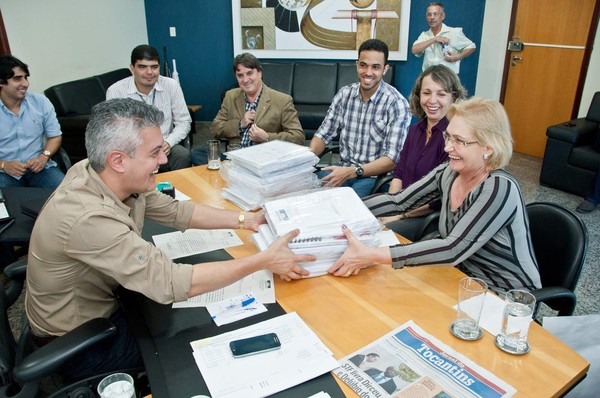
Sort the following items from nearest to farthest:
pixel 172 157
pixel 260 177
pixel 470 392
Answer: pixel 470 392
pixel 260 177
pixel 172 157

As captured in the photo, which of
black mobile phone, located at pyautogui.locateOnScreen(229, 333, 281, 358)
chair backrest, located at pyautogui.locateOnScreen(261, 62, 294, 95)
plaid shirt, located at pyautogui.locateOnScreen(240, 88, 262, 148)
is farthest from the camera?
chair backrest, located at pyautogui.locateOnScreen(261, 62, 294, 95)

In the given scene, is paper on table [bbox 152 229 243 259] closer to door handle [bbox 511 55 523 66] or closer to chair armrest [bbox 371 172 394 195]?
chair armrest [bbox 371 172 394 195]

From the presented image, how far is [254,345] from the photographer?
1241 mm

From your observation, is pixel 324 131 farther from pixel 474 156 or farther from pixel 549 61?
pixel 549 61

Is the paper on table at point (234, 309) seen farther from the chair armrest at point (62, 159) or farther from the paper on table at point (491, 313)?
the chair armrest at point (62, 159)

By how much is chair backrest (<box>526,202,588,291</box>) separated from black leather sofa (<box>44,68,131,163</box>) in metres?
3.69

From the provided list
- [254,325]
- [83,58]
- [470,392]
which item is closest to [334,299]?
[254,325]

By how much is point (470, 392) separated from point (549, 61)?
517 centimetres

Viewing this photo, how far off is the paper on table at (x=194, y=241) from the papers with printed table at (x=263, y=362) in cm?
56

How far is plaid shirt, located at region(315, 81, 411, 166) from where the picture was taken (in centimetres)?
288

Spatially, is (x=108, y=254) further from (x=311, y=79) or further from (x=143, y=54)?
(x=311, y=79)

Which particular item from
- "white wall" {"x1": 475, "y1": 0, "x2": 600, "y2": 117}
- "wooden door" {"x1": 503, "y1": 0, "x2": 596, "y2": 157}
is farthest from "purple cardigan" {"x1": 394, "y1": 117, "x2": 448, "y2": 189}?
"white wall" {"x1": 475, "y1": 0, "x2": 600, "y2": 117}

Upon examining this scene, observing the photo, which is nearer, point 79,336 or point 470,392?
point 470,392

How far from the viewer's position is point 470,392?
110 cm
